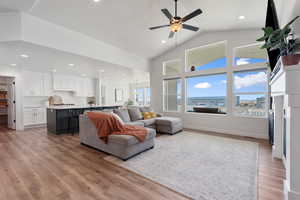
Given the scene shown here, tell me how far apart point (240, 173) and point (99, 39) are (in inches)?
188

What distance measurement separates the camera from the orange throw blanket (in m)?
2.85

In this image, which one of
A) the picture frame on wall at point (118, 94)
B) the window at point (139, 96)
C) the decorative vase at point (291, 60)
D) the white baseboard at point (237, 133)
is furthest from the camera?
the window at point (139, 96)

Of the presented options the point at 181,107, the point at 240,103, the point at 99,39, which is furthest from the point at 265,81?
the point at 99,39

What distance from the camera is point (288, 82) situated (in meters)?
1.39

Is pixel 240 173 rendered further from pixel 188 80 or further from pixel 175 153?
pixel 188 80

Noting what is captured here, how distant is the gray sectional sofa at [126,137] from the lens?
2654mm

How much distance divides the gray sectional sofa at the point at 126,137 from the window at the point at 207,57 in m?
2.37

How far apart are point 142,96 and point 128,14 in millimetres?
7000

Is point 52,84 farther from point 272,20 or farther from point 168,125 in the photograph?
point 272,20

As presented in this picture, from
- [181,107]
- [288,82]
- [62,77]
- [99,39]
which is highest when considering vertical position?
[99,39]

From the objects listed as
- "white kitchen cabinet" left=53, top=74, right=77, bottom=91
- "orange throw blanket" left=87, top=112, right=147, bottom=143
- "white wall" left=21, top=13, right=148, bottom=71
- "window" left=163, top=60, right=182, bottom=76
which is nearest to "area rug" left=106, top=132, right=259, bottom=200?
"orange throw blanket" left=87, top=112, right=147, bottom=143

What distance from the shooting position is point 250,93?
4.35 m

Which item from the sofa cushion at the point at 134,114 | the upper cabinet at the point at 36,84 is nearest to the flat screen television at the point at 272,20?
the sofa cushion at the point at 134,114

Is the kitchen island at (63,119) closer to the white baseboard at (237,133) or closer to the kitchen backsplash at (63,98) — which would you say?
the kitchen backsplash at (63,98)
